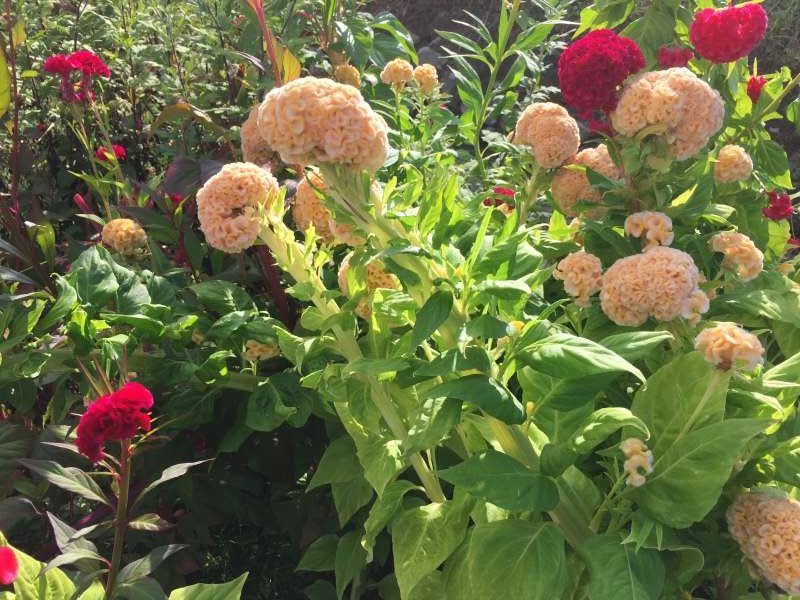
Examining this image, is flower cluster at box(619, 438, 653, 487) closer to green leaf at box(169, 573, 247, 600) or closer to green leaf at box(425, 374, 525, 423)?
green leaf at box(425, 374, 525, 423)

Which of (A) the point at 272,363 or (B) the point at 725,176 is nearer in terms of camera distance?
(B) the point at 725,176

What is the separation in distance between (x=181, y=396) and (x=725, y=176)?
133cm

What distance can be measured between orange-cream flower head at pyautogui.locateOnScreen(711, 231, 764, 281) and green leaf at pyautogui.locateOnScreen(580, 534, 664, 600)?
561 mm

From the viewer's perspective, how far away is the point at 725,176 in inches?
65.6

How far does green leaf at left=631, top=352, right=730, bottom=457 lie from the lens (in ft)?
3.98

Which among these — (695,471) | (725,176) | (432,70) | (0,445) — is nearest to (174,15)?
(432,70)

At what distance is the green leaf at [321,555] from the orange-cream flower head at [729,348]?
110cm

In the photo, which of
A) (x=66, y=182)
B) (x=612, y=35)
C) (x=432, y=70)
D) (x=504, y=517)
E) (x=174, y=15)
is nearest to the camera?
(x=504, y=517)

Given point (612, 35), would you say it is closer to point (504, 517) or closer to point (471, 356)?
point (471, 356)

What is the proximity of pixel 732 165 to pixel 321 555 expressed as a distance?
131 cm

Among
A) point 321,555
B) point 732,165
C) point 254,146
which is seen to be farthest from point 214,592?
point 732,165

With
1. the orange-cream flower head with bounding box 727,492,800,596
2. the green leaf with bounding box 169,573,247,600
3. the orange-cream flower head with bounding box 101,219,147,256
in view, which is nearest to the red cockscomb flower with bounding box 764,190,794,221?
the orange-cream flower head with bounding box 727,492,800,596

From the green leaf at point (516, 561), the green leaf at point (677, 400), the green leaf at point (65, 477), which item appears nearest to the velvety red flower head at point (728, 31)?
the green leaf at point (677, 400)

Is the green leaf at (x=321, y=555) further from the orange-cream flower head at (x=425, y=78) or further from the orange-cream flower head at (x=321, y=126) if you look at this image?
the orange-cream flower head at (x=425, y=78)
